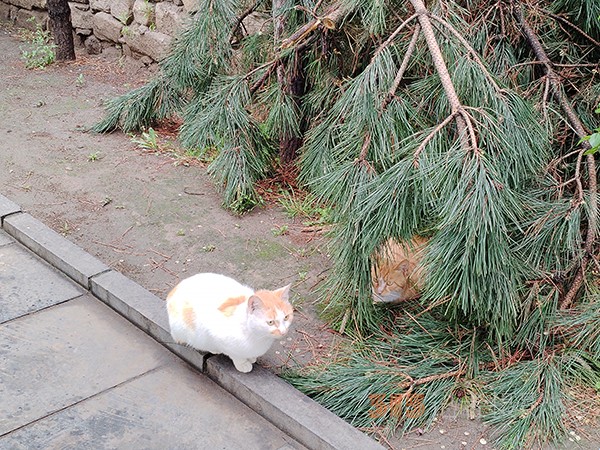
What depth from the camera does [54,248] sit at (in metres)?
3.57

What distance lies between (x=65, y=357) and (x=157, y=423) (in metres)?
0.58

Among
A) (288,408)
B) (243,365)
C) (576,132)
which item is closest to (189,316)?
(243,365)

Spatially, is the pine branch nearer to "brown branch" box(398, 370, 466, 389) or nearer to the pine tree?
the pine tree

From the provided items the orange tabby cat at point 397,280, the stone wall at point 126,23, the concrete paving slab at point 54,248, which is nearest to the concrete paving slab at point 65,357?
the concrete paving slab at point 54,248

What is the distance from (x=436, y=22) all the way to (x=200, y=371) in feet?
5.69

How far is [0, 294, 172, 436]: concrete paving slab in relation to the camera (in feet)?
8.86

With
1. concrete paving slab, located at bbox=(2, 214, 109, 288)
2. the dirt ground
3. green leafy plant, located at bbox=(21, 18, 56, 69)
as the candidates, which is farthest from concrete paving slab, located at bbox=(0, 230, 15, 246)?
green leafy plant, located at bbox=(21, 18, 56, 69)

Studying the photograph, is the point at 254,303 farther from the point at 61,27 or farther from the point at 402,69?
the point at 61,27

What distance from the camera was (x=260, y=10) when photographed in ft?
15.2

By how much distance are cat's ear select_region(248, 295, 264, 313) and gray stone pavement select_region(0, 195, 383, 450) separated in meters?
0.35

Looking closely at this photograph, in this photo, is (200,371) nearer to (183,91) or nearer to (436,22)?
(436,22)

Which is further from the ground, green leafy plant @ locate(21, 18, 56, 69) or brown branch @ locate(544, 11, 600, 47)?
brown branch @ locate(544, 11, 600, 47)

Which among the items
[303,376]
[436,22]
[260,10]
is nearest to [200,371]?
[303,376]

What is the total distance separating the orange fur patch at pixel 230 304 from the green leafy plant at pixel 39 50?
15.1 feet
